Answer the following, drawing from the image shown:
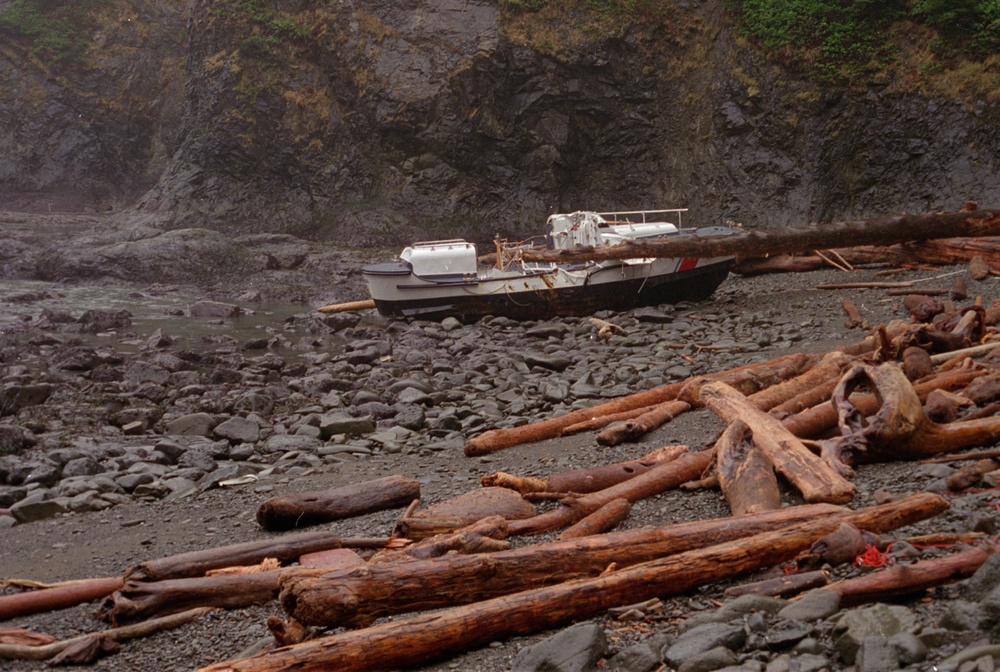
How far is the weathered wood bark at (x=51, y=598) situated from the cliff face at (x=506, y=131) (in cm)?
2676

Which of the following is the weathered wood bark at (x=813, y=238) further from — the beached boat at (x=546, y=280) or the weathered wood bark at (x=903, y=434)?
the weathered wood bark at (x=903, y=434)

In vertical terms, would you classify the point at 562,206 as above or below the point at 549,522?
above

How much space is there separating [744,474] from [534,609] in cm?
209

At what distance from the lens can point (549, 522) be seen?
18.2 ft

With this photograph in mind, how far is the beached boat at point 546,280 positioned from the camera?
62.4 feet

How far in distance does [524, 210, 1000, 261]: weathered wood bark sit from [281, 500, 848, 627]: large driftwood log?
13688 mm

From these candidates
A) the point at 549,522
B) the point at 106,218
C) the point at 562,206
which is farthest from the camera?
the point at 106,218

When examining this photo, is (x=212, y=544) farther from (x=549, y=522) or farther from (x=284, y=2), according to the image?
(x=284, y=2)

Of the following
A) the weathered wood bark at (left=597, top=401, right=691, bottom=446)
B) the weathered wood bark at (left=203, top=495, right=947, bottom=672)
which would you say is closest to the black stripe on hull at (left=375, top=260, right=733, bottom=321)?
the weathered wood bark at (left=597, top=401, right=691, bottom=446)

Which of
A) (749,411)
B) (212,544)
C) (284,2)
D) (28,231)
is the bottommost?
(212,544)

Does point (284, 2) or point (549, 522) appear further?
point (284, 2)

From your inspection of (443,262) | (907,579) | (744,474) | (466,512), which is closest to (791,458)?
(744,474)

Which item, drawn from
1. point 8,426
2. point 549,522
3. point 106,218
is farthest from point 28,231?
point 549,522

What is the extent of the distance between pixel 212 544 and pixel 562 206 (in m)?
29.3
